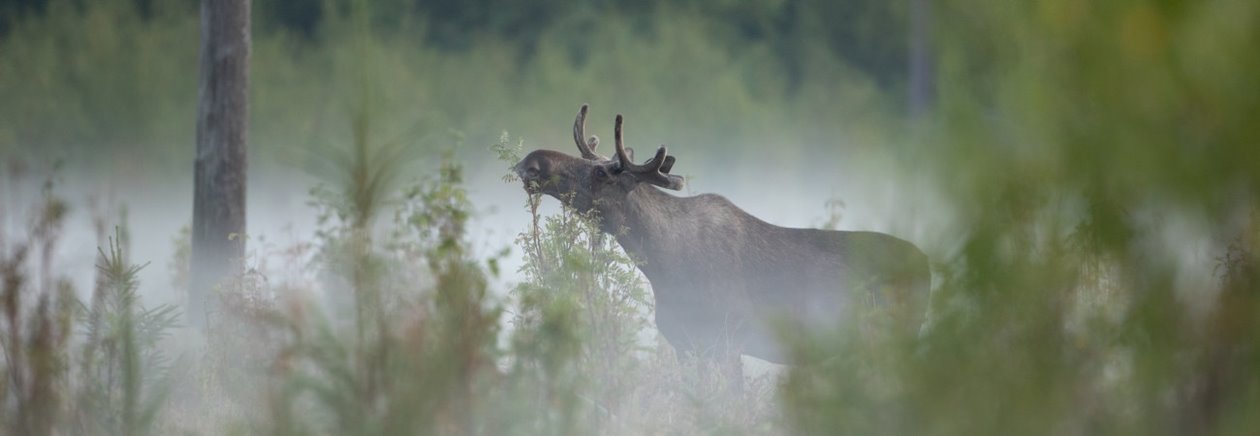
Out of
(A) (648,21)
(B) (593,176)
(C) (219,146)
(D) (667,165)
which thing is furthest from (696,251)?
(A) (648,21)

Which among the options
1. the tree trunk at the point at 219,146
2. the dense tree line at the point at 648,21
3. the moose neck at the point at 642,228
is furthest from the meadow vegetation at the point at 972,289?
the dense tree line at the point at 648,21

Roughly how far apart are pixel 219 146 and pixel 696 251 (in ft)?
13.0

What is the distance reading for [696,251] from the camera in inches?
275

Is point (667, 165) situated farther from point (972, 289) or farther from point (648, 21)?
point (648, 21)

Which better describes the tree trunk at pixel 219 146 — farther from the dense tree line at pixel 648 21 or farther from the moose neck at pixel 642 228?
the dense tree line at pixel 648 21

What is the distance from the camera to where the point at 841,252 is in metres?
7.22

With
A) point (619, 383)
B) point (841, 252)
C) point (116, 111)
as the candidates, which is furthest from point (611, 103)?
point (619, 383)

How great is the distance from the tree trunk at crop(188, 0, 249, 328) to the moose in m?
3.13

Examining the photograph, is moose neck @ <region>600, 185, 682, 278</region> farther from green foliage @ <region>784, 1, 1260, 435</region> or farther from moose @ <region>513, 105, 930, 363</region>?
green foliage @ <region>784, 1, 1260, 435</region>

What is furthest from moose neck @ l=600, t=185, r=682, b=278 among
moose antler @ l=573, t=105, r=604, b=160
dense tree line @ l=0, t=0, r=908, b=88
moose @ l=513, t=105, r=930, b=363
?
dense tree line @ l=0, t=0, r=908, b=88

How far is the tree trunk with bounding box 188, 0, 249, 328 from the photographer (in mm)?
9164

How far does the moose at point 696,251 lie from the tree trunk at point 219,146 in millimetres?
3135

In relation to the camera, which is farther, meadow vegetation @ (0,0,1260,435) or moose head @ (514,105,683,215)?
moose head @ (514,105,683,215)

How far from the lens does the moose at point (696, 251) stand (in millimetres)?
6805
